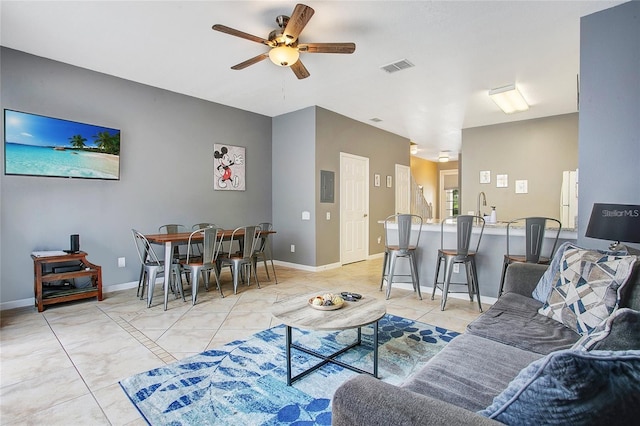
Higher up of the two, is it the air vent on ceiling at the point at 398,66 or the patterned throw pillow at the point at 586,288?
the air vent on ceiling at the point at 398,66

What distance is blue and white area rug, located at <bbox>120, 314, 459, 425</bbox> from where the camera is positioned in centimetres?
178

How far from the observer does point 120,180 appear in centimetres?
443

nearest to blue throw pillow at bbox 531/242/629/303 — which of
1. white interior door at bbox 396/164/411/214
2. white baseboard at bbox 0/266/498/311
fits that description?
white baseboard at bbox 0/266/498/311

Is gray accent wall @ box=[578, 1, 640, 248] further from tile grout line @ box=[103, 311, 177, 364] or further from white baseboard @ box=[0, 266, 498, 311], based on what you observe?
tile grout line @ box=[103, 311, 177, 364]

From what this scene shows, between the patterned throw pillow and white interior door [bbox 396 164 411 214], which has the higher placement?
white interior door [bbox 396 164 411 214]

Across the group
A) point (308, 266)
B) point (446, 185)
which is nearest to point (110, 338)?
point (308, 266)

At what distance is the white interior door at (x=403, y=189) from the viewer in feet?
26.1

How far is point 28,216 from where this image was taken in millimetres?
3725

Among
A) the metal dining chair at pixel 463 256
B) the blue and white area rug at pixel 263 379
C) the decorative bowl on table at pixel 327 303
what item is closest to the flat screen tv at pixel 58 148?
the blue and white area rug at pixel 263 379

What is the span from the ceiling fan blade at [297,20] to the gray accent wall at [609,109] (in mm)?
2436

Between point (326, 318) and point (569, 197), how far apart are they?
576cm

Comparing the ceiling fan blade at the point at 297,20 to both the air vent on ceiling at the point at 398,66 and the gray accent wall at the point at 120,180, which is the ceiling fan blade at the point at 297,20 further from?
the gray accent wall at the point at 120,180

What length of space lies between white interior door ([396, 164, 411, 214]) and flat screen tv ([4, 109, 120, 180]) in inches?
230

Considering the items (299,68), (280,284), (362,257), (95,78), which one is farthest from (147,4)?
(362,257)
